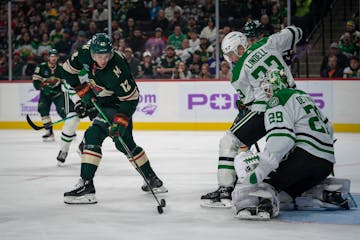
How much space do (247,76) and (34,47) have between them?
31.7 feet

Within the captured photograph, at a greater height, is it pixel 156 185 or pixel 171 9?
pixel 171 9

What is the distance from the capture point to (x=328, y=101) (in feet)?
41.8

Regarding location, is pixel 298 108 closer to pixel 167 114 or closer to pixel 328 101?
pixel 328 101

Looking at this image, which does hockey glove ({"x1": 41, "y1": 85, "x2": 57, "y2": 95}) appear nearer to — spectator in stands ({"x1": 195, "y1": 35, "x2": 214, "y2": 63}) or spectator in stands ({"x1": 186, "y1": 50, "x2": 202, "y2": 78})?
spectator in stands ({"x1": 186, "y1": 50, "x2": 202, "y2": 78})

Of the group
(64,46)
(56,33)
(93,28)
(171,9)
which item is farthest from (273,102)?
(56,33)

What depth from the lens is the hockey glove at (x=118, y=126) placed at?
19.3 ft

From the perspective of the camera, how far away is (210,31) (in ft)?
44.0

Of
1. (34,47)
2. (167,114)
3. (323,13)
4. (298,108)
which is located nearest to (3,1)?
(34,47)

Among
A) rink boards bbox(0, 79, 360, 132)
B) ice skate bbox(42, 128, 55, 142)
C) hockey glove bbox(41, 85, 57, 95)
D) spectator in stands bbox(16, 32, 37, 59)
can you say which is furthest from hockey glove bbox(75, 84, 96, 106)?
spectator in stands bbox(16, 32, 37, 59)

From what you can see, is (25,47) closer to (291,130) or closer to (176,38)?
(176,38)

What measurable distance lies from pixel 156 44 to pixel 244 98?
800cm

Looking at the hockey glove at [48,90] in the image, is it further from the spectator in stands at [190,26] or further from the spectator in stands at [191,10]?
the spectator in stands at [191,10]

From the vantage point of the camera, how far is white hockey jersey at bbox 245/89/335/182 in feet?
15.8

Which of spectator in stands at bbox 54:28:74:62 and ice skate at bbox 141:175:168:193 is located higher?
spectator in stands at bbox 54:28:74:62
